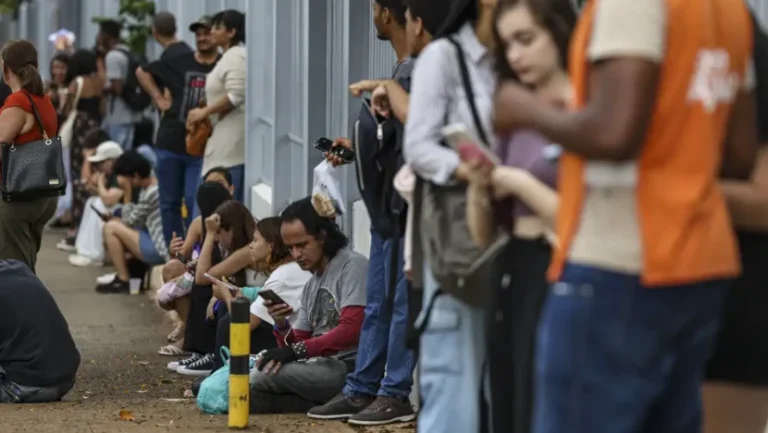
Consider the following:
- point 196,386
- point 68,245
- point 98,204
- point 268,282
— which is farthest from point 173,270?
point 68,245

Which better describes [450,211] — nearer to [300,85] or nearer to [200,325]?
[200,325]

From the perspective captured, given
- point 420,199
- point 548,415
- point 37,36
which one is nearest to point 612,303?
point 548,415

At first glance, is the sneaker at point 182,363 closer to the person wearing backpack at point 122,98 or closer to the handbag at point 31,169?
the handbag at point 31,169

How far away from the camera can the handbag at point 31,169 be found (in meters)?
10.1

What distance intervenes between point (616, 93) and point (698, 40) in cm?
23

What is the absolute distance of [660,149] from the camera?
132 inches

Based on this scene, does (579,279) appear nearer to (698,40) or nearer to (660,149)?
(660,149)

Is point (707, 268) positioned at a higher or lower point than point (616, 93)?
lower

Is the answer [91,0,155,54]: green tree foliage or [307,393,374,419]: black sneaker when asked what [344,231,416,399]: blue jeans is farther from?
[91,0,155,54]: green tree foliage

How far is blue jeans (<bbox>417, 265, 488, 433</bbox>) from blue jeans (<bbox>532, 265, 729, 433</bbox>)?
5.12 ft

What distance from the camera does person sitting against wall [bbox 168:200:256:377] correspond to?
9.95 metres

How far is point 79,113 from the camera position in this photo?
17.8 meters

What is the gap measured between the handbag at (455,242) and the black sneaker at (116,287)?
9743mm

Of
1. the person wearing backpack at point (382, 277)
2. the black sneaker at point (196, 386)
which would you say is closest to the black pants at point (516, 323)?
the person wearing backpack at point (382, 277)
